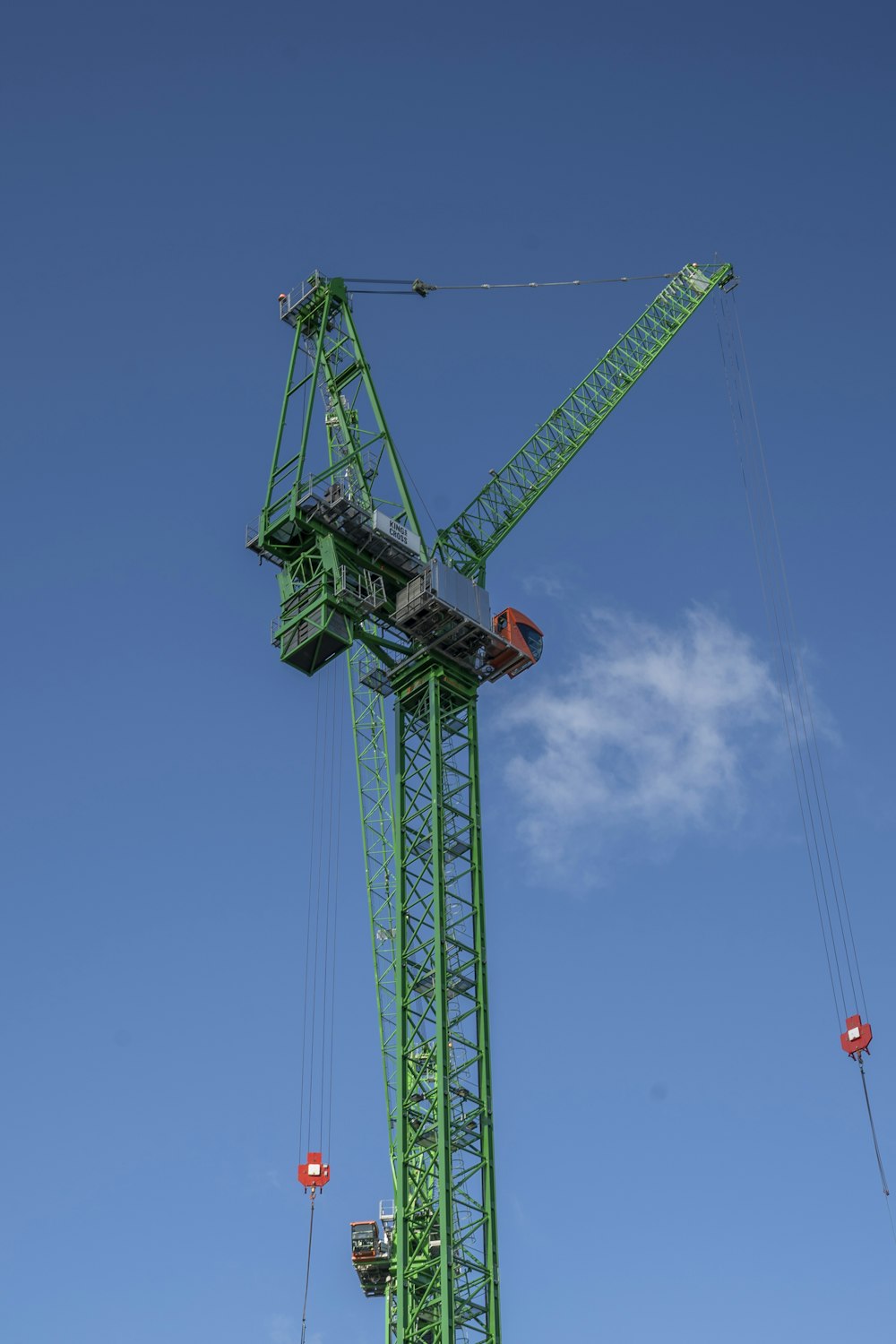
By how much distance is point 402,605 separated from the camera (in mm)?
86375

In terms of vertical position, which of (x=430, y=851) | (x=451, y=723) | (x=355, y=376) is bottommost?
(x=430, y=851)

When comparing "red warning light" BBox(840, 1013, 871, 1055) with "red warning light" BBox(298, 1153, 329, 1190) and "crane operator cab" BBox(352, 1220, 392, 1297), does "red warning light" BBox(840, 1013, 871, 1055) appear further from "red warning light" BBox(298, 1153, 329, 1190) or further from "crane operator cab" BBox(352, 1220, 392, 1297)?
"crane operator cab" BBox(352, 1220, 392, 1297)

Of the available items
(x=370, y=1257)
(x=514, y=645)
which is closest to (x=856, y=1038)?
(x=514, y=645)

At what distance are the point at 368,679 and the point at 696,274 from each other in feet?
106

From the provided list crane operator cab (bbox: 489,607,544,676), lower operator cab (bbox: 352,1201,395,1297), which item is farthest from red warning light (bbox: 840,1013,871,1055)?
lower operator cab (bbox: 352,1201,395,1297)

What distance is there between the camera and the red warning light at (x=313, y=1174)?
84000 millimetres

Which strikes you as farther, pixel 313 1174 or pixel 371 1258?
pixel 371 1258

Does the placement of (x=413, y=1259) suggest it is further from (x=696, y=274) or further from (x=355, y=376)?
(x=696, y=274)

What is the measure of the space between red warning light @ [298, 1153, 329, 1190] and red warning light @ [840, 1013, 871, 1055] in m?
26.6

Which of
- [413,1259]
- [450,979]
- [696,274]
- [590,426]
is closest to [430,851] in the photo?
[450,979]

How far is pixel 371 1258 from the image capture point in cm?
10981

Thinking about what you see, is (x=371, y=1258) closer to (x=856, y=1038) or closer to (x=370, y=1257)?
(x=370, y=1257)

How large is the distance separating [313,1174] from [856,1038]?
89.7 feet

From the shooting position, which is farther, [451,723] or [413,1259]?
[451,723]
